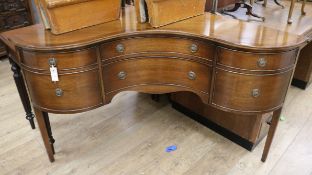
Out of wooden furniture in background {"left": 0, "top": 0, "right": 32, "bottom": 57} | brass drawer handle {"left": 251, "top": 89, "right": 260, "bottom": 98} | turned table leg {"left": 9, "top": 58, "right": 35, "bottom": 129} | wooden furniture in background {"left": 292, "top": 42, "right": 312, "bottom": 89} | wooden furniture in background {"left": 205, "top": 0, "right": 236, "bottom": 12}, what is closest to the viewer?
brass drawer handle {"left": 251, "top": 89, "right": 260, "bottom": 98}

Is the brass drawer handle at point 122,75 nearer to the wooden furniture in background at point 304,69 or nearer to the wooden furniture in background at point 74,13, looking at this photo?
the wooden furniture in background at point 74,13

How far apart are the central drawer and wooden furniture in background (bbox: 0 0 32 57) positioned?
2131 millimetres

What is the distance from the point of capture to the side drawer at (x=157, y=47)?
54.7 inches

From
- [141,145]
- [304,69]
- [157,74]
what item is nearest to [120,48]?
[157,74]

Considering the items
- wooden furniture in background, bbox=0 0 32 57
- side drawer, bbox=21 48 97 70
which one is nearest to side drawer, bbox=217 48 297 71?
side drawer, bbox=21 48 97 70

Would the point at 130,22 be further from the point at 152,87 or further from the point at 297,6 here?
the point at 297,6

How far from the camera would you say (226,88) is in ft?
4.67

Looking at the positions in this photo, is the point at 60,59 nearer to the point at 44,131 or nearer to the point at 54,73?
the point at 54,73

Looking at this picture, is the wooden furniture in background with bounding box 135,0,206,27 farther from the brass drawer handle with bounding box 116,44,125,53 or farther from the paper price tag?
the paper price tag

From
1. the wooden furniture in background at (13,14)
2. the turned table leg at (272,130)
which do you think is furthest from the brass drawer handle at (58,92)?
the wooden furniture in background at (13,14)

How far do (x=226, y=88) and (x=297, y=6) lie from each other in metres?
1.66

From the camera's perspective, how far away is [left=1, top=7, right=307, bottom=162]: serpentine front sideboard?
1299 millimetres

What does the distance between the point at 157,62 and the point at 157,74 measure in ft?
0.26

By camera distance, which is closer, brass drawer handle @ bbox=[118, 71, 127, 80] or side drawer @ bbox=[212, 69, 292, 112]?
side drawer @ bbox=[212, 69, 292, 112]
